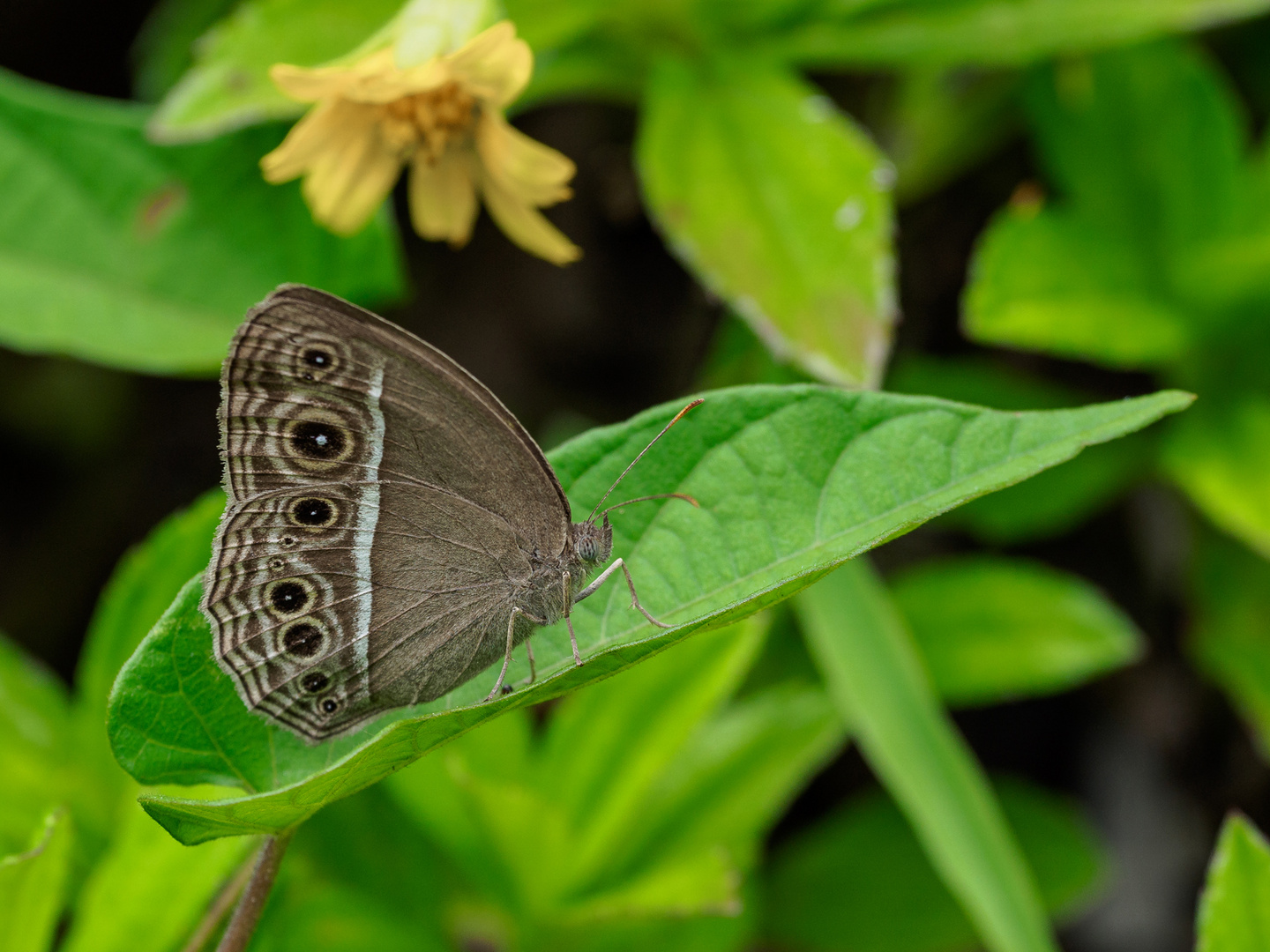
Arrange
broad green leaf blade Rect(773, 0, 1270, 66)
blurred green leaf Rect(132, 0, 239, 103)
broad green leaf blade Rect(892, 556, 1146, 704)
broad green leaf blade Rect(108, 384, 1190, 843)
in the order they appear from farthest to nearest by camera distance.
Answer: blurred green leaf Rect(132, 0, 239, 103)
broad green leaf blade Rect(892, 556, 1146, 704)
broad green leaf blade Rect(773, 0, 1270, 66)
broad green leaf blade Rect(108, 384, 1190, 843)

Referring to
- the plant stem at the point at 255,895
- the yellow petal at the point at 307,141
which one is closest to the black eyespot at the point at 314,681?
the plant stem at the point at 255,895

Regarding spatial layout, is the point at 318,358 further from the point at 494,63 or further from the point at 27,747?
the point at 27,747

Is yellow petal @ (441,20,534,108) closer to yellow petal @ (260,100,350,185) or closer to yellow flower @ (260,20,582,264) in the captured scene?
yellow flower @ (260,20,582,264)

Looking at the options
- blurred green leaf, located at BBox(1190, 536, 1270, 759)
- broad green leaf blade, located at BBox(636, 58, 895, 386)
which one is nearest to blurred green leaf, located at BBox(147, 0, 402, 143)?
broad green leaf blade, located at BBox(636, 58, 895, 386)

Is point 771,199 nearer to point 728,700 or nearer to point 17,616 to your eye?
point 728,700

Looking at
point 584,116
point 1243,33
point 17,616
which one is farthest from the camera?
point 584,116

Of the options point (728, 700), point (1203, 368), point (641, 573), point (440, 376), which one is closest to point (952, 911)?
point (728, 700)

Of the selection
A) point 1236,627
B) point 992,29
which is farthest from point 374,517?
point 1236,627
